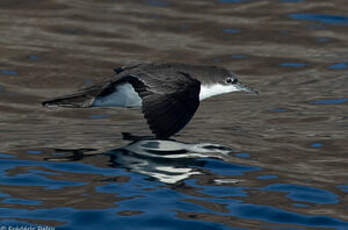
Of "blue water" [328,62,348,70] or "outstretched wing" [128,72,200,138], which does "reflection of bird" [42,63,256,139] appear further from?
"blue water" [328,62,348,70]

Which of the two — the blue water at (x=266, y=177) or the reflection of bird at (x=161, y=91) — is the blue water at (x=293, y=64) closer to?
the reflection of bird at (x=161, y=91)

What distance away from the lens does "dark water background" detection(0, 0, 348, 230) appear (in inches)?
249

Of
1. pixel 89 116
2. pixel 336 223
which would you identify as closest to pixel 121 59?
pixel 89 116

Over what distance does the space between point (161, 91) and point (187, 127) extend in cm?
156

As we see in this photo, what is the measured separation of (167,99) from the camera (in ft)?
26.2

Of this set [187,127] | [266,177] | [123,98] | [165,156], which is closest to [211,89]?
[187,127]

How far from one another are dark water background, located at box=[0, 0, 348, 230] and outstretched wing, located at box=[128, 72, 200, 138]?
0.39 metres

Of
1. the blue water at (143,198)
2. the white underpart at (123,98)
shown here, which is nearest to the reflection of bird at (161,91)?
the white underpart at (123,98)

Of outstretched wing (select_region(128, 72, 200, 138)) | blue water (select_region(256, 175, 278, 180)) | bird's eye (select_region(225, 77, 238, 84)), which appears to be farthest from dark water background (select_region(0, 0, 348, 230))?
bird's eye (select_region(225, 77, 238, 84))

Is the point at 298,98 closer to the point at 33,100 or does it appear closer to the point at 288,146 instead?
the point at 288,146

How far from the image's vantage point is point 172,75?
27.7 feet

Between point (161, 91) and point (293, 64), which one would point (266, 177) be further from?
point (293, 64)

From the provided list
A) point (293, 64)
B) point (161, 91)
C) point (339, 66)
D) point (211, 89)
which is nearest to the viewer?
point (161, 91)

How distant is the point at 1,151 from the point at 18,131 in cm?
118
